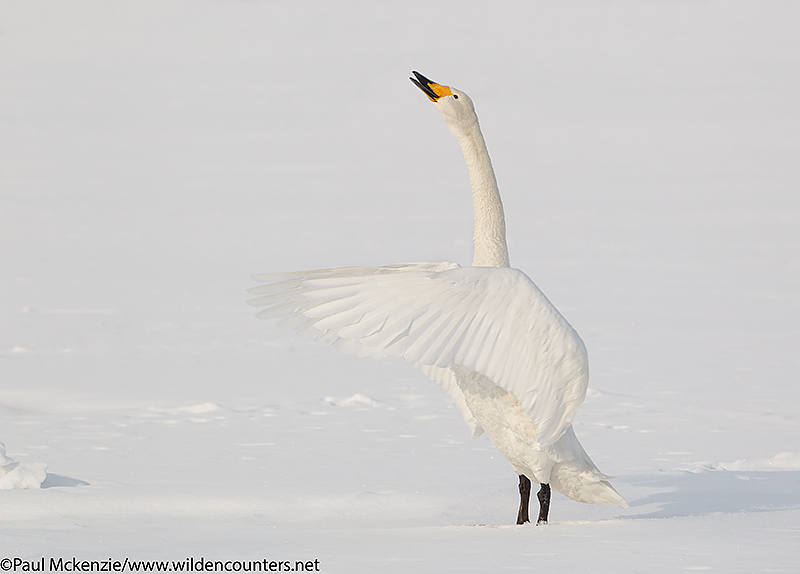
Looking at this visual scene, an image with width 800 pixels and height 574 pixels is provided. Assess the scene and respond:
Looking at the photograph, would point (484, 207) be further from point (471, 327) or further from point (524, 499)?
point (524, 499)

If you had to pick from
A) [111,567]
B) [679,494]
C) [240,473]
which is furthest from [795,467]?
[111,567]

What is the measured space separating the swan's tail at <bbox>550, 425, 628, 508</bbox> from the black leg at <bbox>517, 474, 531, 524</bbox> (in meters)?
0.16

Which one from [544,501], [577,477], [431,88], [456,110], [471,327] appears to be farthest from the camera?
[431,88]

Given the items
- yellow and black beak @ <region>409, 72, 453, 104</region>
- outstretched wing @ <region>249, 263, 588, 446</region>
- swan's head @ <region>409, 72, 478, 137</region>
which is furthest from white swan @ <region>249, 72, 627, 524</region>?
yellow and black beak @ <region>409, 72, 453, 104</region>

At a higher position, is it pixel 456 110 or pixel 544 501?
pixel 456 110

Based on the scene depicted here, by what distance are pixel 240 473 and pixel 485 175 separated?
2.83 metres

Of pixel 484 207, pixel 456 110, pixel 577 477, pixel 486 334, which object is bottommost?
pixel 577 477

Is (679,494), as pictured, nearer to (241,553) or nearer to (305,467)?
(305,467)

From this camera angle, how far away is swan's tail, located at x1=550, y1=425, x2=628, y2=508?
5.48 metres

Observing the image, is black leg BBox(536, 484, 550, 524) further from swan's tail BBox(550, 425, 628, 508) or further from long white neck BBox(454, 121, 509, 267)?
long white neck BBox(454, 121, 509, 267)

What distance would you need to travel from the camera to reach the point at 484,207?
225 inches

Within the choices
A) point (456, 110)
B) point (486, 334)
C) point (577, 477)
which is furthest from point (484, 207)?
point (577, 477)

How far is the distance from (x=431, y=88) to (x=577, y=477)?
2458mm

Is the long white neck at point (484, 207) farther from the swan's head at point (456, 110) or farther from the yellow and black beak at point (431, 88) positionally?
the yellow and black beak at point (431, 88)
